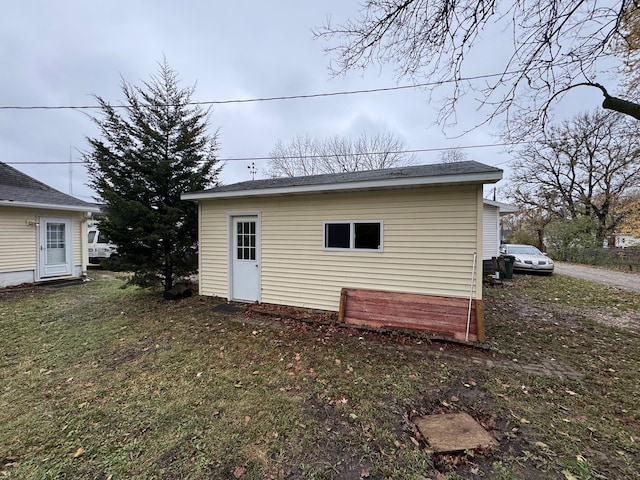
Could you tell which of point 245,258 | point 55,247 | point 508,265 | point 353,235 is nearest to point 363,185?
point 353,235

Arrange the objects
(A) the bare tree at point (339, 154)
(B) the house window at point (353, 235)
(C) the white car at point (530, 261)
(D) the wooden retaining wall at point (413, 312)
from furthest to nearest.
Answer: (A) the bare tree at point (339, 154)
(C) the white car at point (530, 261)
(B) the house window at point (353, 235)
(D) the wooden retaining wall at point (413, 312)

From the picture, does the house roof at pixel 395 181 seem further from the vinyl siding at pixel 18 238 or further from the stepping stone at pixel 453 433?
the vinyl siding at pixel 18 238

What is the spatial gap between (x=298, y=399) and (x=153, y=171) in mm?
6285

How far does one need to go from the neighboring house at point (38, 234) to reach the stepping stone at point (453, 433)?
1170 cm

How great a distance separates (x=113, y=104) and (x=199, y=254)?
159 inches

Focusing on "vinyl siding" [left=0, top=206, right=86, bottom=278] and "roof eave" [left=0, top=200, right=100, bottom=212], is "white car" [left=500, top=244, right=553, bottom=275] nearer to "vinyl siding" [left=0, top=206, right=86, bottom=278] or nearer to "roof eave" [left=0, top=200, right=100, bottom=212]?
"roof eave" [left=0, top=200, right=100, bottom=212]

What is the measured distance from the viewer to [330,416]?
258 centimetres

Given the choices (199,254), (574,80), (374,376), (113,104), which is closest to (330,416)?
(374,376)

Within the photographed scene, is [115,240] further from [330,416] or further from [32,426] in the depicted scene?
[330,416]

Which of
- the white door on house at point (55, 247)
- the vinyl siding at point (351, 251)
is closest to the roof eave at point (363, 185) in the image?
the vinyl siding at point (351, 251)

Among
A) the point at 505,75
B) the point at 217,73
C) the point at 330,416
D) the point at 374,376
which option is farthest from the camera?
the point at 217,73

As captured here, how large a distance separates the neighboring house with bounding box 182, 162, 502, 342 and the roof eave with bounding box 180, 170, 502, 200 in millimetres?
15

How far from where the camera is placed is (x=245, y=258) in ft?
21.8

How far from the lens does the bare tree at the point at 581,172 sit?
54.2 ft
